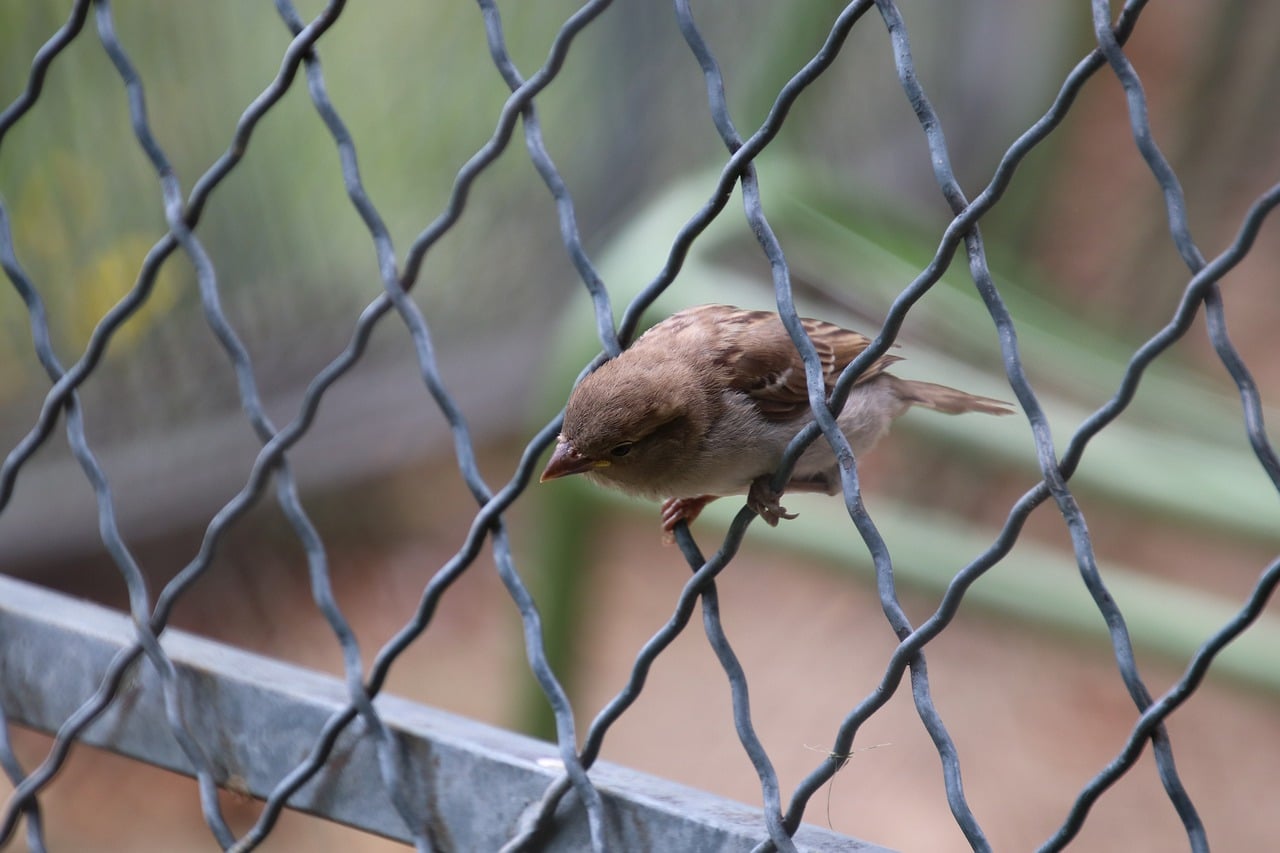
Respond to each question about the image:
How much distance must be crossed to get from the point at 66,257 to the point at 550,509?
182cm

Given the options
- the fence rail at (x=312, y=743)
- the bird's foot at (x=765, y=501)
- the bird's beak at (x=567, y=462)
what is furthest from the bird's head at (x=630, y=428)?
the fence rail at (x=312, y=743)

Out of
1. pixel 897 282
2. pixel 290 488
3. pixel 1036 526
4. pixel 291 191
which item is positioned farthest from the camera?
pixel 1036 526

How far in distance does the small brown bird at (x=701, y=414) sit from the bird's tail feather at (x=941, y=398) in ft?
0.43

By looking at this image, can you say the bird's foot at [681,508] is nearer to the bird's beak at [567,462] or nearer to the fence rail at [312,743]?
the bird's beak at [567,462]

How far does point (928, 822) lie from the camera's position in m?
5.12

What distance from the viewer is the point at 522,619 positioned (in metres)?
1.81

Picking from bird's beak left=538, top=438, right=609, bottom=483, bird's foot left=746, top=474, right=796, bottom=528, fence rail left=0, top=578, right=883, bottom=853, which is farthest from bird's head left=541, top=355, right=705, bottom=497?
fence rail left=0, top=578, right=883, bottom=853

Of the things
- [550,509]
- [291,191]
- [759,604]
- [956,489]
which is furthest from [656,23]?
[759,604]

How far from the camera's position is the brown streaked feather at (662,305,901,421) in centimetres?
210

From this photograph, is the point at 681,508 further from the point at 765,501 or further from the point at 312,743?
the point at 312,743

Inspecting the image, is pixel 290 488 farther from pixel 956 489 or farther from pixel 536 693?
pixel 956 489

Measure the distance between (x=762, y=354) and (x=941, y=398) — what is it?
458 millimetres

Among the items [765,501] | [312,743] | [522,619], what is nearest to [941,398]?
[765,501]

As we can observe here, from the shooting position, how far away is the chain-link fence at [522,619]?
3.88 ft
